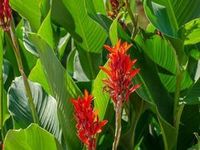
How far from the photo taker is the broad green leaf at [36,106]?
1.67 metres

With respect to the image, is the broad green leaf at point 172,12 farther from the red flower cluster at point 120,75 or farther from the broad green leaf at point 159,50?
the red flower cluster at point 120,75

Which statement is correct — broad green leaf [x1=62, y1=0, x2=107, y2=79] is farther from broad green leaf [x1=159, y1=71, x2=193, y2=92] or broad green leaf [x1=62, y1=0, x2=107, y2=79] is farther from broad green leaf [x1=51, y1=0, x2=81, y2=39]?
broad green leaf [x1=159, y1=71, x2=193, y2=92]

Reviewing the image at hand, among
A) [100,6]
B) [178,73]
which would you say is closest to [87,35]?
[100,6]

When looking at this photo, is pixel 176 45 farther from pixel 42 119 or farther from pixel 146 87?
pixel 42 119

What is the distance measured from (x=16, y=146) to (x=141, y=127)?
597 mm

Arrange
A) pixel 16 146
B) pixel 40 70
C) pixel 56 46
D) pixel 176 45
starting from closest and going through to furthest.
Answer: pixel 16 146
pixel 176 45
pixel 40 70
pixel 56 46

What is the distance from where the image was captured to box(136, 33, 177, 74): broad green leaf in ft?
5.67

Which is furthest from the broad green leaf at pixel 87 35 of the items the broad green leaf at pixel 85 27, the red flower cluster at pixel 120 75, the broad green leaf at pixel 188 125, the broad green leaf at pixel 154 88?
the red flower cluster at pixel 120 75

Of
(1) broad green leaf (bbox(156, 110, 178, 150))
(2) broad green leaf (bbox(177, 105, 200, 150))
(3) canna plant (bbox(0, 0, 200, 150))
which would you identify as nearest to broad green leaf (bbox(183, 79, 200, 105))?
(3) canna plant (bbox(0, 0, 200, 150))

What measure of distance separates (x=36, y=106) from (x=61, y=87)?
199 millimetres

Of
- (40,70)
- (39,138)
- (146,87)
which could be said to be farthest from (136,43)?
(39,138)

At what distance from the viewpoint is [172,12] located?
5.72 ft

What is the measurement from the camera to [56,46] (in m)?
2.05

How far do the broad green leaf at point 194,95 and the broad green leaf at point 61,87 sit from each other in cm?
35
